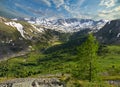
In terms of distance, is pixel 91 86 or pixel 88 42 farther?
pixel 88 42

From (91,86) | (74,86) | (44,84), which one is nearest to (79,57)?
(44,84)

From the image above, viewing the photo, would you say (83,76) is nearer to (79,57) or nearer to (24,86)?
(79,57)

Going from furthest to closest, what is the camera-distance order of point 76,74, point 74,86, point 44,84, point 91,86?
point 76,74 → point 44,84 → point 74,86 → point 91,86

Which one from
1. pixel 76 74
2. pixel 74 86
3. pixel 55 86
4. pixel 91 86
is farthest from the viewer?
pixel 76 74

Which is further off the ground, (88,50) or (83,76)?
(88,50)

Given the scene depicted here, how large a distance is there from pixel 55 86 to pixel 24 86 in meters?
8.01

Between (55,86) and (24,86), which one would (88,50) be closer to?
(55,86)

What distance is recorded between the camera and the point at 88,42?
89.6 metres

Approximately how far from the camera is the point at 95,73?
92750mm

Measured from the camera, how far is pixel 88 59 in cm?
9194

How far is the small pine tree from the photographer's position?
89688 millimetres

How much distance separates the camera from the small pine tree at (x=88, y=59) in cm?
8969

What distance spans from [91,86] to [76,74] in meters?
30.6

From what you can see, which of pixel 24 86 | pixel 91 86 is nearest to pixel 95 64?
pixel 24 86
